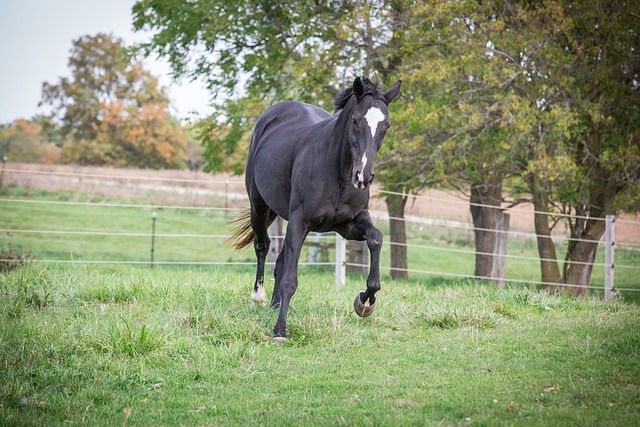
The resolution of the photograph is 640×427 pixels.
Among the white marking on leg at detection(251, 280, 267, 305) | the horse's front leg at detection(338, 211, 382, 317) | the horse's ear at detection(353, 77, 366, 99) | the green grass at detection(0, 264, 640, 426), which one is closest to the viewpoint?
the green grass at detection(0, 264, 640, 426)

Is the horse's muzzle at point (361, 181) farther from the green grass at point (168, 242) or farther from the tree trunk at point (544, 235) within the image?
the green grass at point (168, 242)

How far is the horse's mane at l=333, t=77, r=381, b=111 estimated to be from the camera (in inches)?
213

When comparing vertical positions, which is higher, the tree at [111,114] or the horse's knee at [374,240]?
the tree at [111,114]

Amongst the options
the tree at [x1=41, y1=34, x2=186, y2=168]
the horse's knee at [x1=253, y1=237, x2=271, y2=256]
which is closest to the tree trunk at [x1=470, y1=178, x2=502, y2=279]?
the horse's knee at [x1=253, y1=237, x2=271, y2=256]

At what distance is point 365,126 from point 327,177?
713 mm

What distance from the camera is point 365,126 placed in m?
5.17

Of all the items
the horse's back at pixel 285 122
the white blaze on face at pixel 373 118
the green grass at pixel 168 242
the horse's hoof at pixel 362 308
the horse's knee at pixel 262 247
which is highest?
the horse's back at pixel 285 122

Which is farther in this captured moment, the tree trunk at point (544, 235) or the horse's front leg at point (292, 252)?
the tree trunk at point (544, 235)

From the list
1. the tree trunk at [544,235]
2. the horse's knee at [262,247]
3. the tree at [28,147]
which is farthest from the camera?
the tree at [28,147]

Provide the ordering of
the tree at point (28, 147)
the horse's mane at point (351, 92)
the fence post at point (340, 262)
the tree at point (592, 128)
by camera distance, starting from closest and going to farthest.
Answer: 1. the horse's mane at point (351, 92)
2. the fence post at point (340, 262)
3. the tree at point (592, 128)
4. the tree at point (28, 147)

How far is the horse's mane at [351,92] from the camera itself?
5.40 metres

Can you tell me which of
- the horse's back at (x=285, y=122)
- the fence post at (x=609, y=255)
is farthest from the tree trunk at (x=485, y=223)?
the horse's back at (x=285, y=122)

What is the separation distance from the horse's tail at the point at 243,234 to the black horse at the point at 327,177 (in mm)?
889

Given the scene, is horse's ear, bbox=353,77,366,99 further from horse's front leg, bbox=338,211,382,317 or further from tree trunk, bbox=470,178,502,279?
tree trunk, bbox=470,178,502,279
